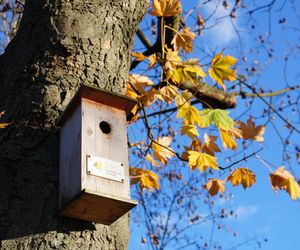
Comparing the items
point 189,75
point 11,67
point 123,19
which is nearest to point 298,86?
point 189,75

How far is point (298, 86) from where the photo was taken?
5.11 m

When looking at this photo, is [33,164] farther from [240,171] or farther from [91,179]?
[240,171]

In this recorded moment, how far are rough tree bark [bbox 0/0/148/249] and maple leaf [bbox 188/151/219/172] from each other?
52 centimetres

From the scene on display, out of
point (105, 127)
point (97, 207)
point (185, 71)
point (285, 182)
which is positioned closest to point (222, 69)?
point (185, 71)

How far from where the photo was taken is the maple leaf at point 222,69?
2455 millimetres

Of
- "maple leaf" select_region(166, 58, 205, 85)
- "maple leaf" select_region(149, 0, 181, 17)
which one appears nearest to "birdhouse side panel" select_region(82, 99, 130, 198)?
"maple leaf" select_region(166, 58, 205, 85)

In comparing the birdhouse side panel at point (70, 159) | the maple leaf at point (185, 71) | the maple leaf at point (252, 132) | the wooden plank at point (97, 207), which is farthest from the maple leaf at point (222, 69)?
the wooden plank at point (97, 207)

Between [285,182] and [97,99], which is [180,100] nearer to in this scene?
[285,182]

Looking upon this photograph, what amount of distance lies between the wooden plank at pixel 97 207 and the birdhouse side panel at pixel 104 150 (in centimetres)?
4

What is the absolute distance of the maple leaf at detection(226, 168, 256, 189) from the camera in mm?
2504

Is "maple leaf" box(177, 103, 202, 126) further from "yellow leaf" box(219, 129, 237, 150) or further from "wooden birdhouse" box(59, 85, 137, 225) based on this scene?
"wooden birdhouse" box(59, 85, 137, 225)

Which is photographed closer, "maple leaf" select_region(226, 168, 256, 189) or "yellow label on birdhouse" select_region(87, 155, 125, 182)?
"yellow label on birdhouse" select_region(87, 155, 125, 182)

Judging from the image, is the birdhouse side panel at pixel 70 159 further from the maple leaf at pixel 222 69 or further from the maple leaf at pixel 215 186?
the maple leaf at pixel 215 186

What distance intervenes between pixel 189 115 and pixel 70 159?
0.88 m
